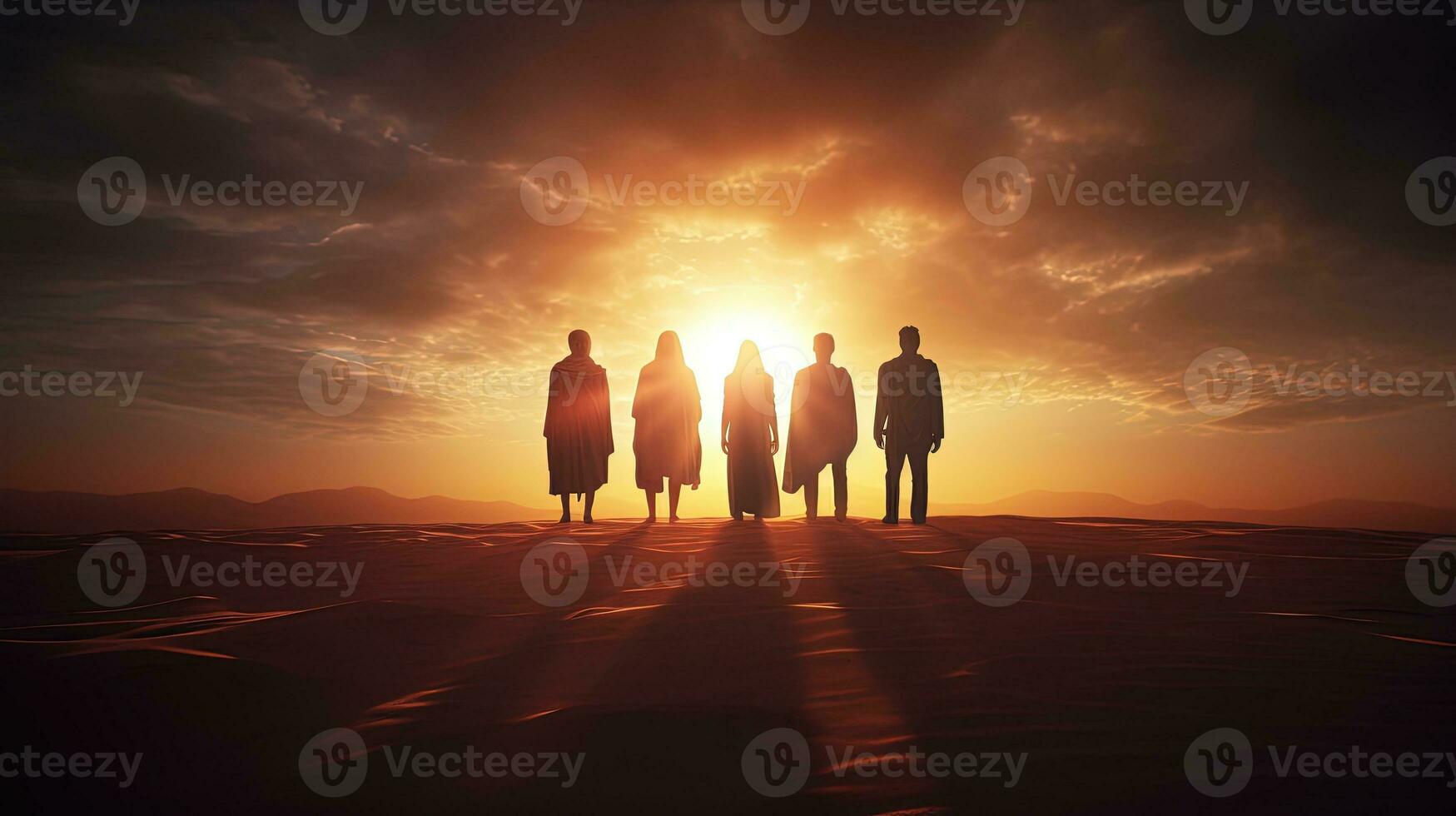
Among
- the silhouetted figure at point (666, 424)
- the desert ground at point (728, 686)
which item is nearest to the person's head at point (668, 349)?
the silhouetted figure at point (666, 424)

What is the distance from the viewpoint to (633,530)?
9242mm

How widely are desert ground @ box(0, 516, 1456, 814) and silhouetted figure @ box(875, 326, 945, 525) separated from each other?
487 cm

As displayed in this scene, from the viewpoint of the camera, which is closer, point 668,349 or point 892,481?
point 892,481

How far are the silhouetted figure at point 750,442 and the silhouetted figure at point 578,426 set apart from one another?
212cm

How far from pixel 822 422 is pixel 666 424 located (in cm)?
266

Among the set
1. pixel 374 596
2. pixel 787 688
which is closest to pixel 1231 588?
pixel 787 688

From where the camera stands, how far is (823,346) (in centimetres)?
1112

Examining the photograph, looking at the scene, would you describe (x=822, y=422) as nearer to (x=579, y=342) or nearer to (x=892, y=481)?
(x=892, y=481)

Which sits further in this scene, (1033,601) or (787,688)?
(1033,601)

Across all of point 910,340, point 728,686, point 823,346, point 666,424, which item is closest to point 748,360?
point 823,346

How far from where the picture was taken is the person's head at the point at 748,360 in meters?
11.2

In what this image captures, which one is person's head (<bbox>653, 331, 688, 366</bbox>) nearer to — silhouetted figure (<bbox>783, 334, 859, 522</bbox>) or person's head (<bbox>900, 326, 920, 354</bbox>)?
silhouetted figure (<bbox>783, 334, 859, 522</bbox>)

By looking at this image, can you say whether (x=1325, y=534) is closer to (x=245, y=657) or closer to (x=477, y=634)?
(x=477, y=634)

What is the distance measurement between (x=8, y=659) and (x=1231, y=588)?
7209mm
